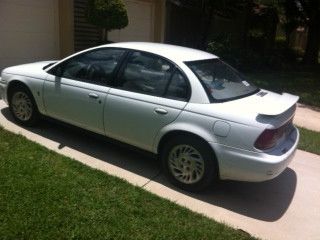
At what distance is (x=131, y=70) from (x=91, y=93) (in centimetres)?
62

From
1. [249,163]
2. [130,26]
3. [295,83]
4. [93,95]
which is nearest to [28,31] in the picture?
[130,26]

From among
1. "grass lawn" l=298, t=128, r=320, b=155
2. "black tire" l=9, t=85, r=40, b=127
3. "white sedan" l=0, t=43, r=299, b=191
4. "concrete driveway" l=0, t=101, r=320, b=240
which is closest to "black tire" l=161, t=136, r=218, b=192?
"white sedan" l=0, t=43, r=299, b=191

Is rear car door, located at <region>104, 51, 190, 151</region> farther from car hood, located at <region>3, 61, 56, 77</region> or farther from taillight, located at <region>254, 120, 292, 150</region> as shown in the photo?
car hood, located at <region>3, 61, 56, 77</region>

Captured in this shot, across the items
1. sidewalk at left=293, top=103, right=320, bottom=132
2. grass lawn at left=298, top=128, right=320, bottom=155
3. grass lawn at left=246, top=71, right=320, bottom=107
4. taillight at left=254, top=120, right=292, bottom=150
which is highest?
taillight at left=254, top=120, right=292, bottom=150

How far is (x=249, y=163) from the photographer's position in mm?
4441

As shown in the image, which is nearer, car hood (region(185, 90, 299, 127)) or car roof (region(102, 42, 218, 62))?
car hood (region(185, 90, 299, 127))

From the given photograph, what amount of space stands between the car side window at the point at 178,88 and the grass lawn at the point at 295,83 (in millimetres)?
7291

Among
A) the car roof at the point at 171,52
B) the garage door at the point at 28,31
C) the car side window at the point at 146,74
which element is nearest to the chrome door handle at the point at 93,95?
the car side window at the point at 146,74

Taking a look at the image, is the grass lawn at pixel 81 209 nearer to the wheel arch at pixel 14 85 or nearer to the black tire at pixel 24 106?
the black tire at pixel 24 106

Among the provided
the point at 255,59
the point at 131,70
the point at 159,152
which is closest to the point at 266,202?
the point at 159,152

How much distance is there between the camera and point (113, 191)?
4.64m

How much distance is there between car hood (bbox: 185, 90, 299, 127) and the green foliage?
6.63 meters

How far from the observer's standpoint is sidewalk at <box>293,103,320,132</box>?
8.86 metres

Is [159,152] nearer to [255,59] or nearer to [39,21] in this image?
[39,21]
